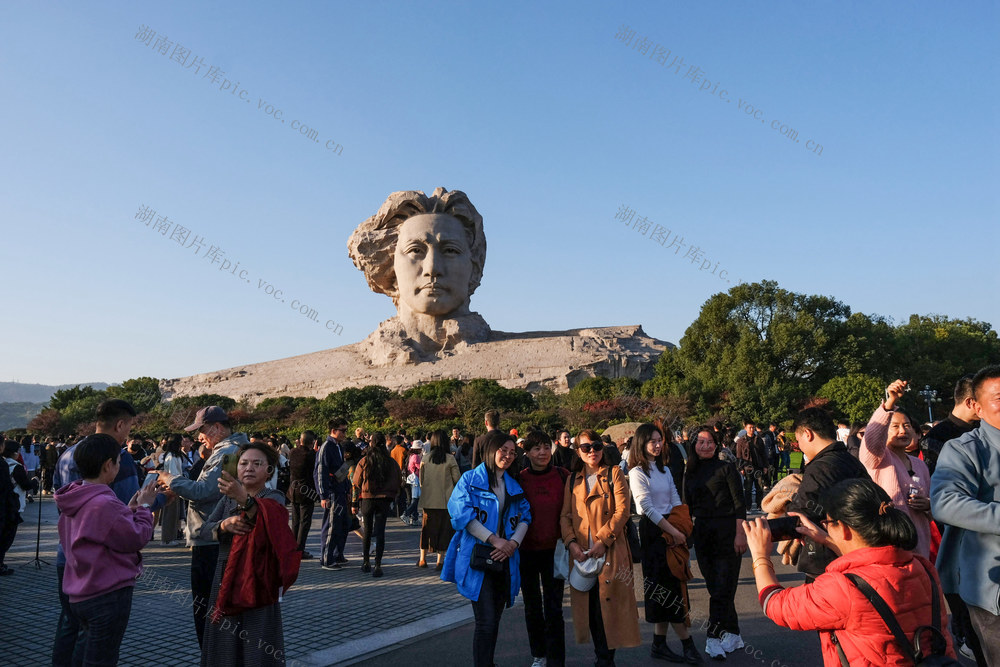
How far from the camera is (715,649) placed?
195 inches

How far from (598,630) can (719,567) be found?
1.10 m

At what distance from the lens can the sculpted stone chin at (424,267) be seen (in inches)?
1483

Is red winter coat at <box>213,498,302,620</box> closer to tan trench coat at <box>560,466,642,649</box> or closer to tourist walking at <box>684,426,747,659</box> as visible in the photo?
tan trench coat at <box>560,466,642,649</box>

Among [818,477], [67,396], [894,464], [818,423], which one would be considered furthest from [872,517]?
[67,396]

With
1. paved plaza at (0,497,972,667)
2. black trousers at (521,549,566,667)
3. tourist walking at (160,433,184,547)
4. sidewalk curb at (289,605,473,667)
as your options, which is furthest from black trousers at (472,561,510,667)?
tourist walking at (160,433,184,547)

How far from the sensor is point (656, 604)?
5.07 meters

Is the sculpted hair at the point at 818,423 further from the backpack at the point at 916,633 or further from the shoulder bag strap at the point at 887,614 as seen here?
the shoulder bag strap at the point at 887,614

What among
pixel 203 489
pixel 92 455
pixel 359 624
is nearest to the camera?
pixel 92 455

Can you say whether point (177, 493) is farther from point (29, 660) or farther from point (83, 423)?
point (83, 423)

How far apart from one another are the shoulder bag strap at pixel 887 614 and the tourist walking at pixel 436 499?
245 inches

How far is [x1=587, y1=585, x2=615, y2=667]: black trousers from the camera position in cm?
470

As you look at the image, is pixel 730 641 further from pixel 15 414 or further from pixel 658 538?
pixel 15 414

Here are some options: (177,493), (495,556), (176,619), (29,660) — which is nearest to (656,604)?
(495,556)

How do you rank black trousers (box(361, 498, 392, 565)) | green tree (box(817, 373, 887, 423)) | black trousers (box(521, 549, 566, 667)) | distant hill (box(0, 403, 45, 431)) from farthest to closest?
1. distant hill (box(0, 403, 45, 431))
2. green tree (box(817, 373, 887, 423))
3. black trousers (box(361, 498, 392, 565))
4. black trousers (box(521, 549, 566, 667))
